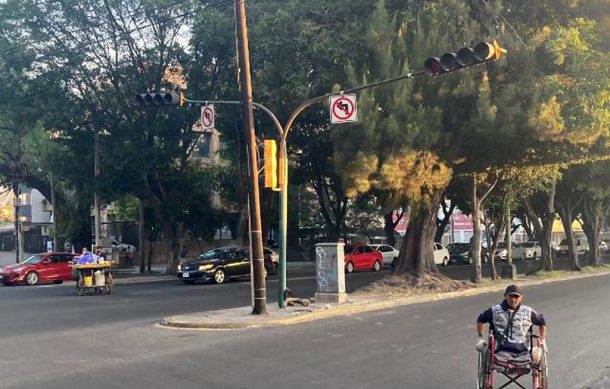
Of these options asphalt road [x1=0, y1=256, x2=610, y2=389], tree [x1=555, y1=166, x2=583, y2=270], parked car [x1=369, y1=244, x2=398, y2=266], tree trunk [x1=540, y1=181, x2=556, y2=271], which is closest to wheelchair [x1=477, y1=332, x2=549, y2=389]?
asphalt road [x1=0, y1=256, x2=610, y2=389]

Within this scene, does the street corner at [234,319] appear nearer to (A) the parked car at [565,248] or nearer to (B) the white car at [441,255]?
(B) the white car at [441,255]

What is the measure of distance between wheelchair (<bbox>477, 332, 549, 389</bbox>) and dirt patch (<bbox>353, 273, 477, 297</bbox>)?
45.7 ft

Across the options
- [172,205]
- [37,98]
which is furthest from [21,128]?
[172,205]

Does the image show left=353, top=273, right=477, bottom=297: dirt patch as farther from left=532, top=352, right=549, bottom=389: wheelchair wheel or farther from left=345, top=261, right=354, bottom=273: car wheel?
left=532, top=352, right=549, bottom=389: wheelchair wheel

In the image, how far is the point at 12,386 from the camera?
845 centimetres

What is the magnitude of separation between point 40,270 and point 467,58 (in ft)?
76.0

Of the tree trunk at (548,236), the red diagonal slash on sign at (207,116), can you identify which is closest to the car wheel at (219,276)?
the red diagonal slash on sign at (207,116)

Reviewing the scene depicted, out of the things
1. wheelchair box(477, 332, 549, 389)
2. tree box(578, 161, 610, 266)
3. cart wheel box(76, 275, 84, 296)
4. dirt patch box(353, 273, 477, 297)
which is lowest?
dirt patch box(353, 273, 477, 297)

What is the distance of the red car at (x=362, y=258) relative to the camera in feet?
122

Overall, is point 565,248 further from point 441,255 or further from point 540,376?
point 540,376

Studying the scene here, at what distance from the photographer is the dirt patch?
21.5m

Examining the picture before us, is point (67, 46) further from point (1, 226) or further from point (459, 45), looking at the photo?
point (1, 226)

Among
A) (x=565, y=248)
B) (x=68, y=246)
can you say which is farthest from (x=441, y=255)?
(x=68, y=246)

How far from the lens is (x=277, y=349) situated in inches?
441
